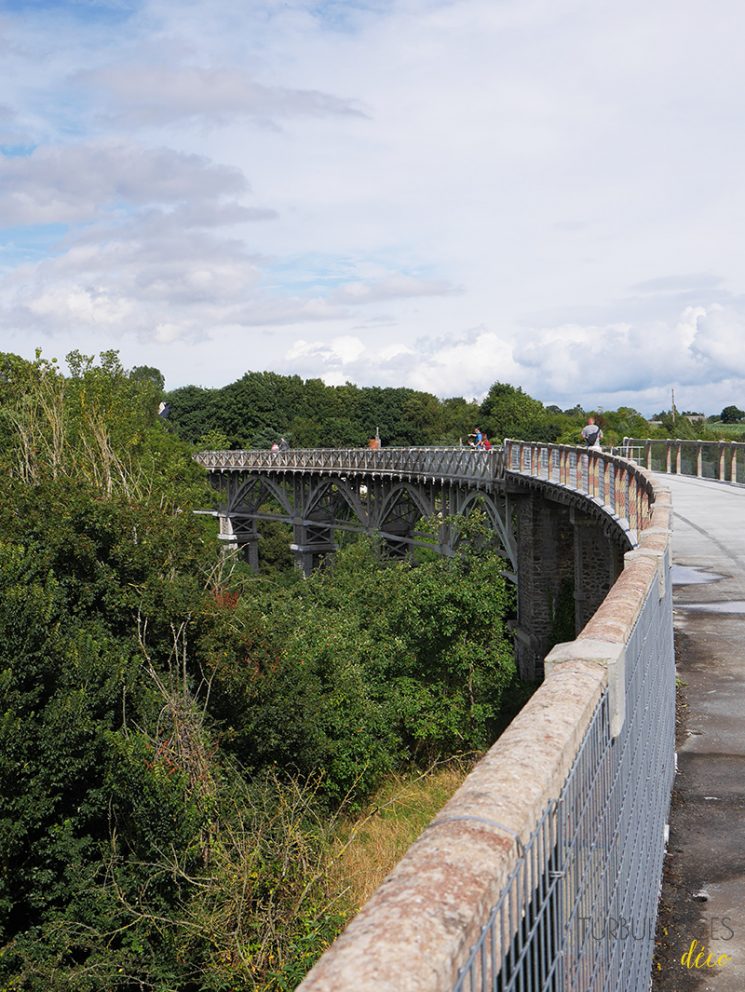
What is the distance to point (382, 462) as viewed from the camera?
4941 cm

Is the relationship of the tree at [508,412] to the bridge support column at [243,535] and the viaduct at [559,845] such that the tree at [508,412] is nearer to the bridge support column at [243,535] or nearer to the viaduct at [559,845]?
the bridge support column at [243,535]

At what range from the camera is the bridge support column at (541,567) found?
33.2m

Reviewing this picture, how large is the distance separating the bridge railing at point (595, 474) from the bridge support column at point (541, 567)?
5.27 feet

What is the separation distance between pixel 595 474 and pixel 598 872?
1781 cm

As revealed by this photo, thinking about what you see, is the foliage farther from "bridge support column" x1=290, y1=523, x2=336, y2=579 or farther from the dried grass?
"bridge support column" x1=290, y1=523, x2=336, y2=579

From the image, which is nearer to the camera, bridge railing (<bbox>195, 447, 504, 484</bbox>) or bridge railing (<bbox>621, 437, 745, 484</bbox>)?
bridge railing (<bbox>621, 437, 745, 484</bbox>)

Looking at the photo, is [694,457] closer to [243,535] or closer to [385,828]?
[385,828]

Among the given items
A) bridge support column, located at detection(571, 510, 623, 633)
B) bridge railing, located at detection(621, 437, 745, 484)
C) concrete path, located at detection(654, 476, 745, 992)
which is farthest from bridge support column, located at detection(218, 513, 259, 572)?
concrete path, located at detection(654, 476, 745, 992)

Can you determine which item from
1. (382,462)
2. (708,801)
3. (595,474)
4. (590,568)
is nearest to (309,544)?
(382,462)

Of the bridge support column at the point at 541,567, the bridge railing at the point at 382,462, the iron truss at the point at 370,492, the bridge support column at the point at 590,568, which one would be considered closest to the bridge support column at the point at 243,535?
the iron truss at the point at 370,492

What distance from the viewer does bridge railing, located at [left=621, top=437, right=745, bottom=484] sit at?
31844 millimetres

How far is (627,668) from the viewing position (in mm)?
4219

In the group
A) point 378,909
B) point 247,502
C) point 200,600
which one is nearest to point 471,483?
point 200,600

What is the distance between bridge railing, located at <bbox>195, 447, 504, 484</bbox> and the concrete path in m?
24.7
